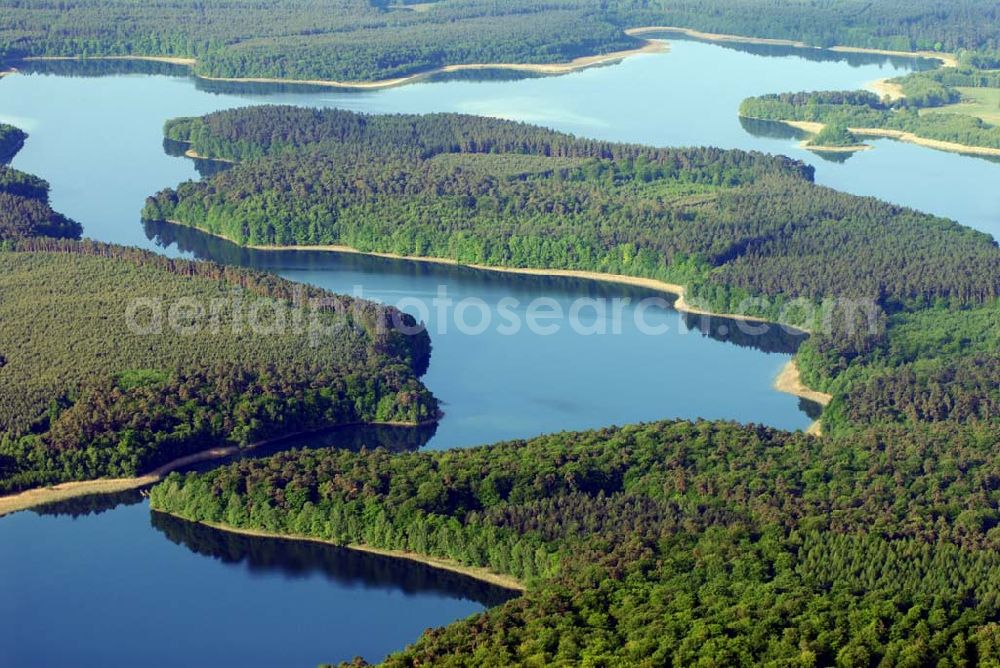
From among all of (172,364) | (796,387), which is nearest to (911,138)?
(796,387)

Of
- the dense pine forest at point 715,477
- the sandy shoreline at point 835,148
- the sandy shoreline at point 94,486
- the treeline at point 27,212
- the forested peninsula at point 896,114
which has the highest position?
the forested peninsula at point 896,114

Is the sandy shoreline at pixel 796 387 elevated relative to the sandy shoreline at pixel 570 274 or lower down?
lower down

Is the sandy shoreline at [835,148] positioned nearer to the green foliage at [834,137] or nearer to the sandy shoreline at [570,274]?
the green foliage at [834,137]

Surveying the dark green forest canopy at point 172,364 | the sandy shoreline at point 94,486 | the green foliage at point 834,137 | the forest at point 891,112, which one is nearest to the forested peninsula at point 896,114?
the forest at point 891,112

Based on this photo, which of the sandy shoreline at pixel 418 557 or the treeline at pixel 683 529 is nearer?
the treeline at pixel 683 529

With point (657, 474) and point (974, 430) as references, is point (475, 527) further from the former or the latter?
point (974, 430)

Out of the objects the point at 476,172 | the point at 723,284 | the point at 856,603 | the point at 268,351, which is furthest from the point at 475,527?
the point at 476,172

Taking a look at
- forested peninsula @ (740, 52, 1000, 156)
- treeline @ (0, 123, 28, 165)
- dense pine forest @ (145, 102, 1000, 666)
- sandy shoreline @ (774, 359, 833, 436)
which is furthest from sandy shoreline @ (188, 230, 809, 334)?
forested peninsula @ (740, 52, 1000, 156)

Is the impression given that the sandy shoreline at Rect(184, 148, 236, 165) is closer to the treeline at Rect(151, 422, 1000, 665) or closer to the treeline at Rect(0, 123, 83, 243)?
the treeline at Rect(0, 123, 83, 243)
